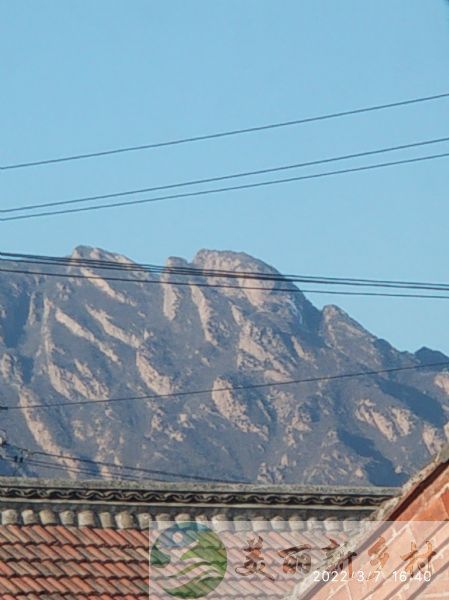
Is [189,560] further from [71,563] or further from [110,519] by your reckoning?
[110,519]

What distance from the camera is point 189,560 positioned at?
1516 centimetres

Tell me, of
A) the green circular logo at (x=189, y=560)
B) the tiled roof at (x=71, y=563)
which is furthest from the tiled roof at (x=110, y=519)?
the green circular logo at (x=189, y=560)

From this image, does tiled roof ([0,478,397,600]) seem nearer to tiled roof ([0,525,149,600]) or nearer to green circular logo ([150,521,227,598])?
tiled roof ([0,525,149,600])

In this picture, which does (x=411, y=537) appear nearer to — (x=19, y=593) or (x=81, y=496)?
(x=19, y=593)

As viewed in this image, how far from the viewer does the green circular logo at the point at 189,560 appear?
14734 millimetres

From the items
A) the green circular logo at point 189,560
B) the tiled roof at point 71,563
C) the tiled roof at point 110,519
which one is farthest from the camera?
the tiled roof at point 110,519

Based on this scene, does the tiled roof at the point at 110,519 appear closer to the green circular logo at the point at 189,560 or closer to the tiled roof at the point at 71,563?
the tiled roof at the point at 71,563

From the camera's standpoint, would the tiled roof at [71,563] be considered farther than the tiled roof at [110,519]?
No

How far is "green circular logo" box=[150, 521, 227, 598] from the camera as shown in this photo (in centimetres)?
1473

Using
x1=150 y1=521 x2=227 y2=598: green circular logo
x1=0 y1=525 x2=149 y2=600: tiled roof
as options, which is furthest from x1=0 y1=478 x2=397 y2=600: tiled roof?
x1=150 y1=521 x2=227 y2=598: green circular logo

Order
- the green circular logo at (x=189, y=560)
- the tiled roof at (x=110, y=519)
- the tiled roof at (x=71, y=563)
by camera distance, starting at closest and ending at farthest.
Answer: the green circular logo at (x=189, y=560)
the tiled roof at (x=71, y=563)
the tiled roof at (x=110, y=519)

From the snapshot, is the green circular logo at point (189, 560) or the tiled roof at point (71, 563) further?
the tiled roof at point (71, 563)

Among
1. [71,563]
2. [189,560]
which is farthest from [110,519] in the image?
[189,560]

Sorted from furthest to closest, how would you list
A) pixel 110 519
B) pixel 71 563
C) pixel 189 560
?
pixel 110 519
pixel 71 563
pixel 189 560
